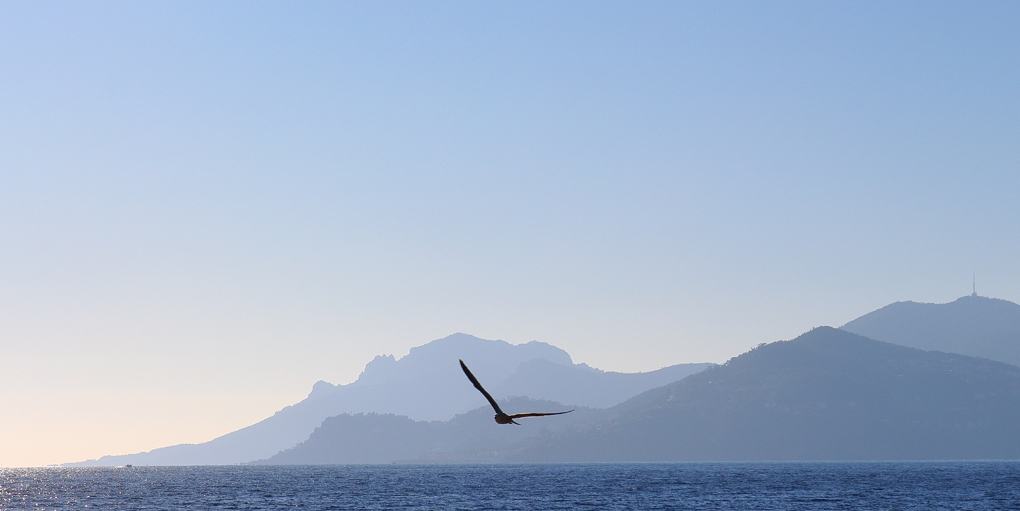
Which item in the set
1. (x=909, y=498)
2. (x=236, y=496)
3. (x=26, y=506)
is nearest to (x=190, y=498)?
(x=236, y=496)

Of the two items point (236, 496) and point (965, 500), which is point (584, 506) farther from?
point (236, 496)

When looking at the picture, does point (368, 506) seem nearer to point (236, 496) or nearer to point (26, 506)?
point (236, 496)

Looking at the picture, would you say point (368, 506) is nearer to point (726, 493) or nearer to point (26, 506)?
point (26, 506)

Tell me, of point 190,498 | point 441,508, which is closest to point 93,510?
point 190,498

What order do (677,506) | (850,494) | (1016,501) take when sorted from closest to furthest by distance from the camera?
(677,506) → (1016,501) → (850,494)

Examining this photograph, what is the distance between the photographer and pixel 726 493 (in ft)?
636

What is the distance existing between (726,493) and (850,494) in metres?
25.3

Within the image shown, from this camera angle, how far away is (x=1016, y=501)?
532ft

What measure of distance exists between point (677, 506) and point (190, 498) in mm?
102891

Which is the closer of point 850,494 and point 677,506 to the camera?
point 677,506

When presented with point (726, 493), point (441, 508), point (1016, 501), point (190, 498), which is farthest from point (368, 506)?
point (1016, 501)

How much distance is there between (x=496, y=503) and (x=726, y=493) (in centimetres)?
5834

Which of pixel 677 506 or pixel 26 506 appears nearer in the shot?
pixel 677 506

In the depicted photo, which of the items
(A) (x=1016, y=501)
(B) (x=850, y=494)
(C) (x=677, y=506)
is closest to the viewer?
(C) (x=677, y=506)
